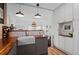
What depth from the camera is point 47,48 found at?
1.74 metres

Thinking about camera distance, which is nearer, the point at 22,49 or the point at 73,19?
the point at 22,49

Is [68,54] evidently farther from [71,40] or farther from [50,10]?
[50,10]

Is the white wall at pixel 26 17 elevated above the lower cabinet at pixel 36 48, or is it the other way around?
the white wall at pixel 26 17

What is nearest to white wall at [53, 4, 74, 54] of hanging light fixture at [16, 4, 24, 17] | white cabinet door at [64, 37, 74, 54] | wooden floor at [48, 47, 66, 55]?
white cabinet door at [64, 37, 74, 54]

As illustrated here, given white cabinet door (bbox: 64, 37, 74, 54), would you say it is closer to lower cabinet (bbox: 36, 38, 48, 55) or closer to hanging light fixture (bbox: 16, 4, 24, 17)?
lower cabinet (bbox: 36, 38, 48, 55)

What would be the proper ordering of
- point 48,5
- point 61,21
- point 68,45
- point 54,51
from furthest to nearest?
point 61,21 → point 68,45 → point 54,51 → point 48,5

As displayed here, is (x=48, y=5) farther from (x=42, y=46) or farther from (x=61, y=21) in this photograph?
(x=42, y=46)

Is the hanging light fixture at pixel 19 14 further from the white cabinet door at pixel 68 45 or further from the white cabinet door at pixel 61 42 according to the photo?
the white cabinet door at pixel 68 45

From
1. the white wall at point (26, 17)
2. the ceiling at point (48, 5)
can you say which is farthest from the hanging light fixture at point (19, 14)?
the ceiling at point (48, 5)

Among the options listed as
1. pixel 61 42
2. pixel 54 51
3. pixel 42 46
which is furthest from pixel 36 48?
pixel 61 42

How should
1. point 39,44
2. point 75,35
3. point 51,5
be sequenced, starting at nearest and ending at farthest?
point 51,5, point 39,44, point 75,35

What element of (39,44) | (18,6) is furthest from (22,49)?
(18,6)

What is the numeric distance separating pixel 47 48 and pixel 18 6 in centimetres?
79

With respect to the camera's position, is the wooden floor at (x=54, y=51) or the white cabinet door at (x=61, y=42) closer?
the wooden floor at (x=54, y=51)
